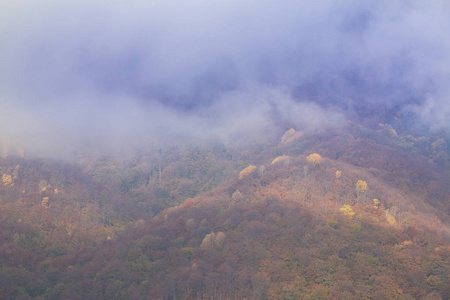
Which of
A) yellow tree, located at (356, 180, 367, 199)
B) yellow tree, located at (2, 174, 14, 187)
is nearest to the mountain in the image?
yellow tree, located at (356, 180, 367, 199)

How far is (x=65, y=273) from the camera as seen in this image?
12794cm

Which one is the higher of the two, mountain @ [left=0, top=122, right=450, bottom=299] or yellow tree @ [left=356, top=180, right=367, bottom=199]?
yellow tree @ [left=356, top=180, right=367, bottom=199]

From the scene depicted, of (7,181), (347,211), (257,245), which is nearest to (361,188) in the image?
(347,211)

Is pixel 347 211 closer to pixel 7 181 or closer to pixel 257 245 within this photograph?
pixel 257 245

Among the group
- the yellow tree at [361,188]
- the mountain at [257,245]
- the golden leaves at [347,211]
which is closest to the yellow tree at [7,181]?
the mountain at [257,245]

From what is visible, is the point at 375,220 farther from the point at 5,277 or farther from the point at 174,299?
the point at 5,277

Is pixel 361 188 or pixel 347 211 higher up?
pixel 361 188

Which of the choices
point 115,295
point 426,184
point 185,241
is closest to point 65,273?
point 115,295

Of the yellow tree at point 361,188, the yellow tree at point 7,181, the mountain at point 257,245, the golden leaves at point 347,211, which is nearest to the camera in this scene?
the mountain at point 257,245

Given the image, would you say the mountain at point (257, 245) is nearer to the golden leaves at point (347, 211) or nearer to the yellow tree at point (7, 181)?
the golden leaves at point (347, 211)

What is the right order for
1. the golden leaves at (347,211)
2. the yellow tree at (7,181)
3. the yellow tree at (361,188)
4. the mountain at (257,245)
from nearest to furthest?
1. the mountain at (257,245)
2. the golden leaves at (347,211)
3. the yellow tree at (361,188)
4. the yellow tree at (7,181)

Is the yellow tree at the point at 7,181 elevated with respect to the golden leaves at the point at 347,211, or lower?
lower

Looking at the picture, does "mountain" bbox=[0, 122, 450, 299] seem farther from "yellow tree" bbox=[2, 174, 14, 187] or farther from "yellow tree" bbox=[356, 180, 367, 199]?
"yellow tree" bbox=[2, 174, 14, 187]

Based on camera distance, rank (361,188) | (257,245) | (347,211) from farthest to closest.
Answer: (361,188), (347,211), (257,245)
